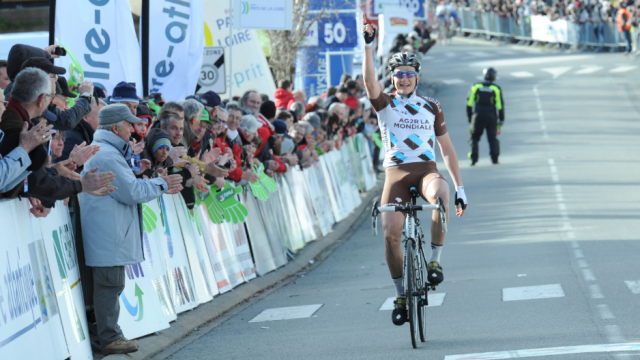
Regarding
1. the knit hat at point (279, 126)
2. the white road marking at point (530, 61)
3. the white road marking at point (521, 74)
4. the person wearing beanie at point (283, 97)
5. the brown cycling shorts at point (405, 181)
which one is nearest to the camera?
the brown cycling shorts at point (405, 181)

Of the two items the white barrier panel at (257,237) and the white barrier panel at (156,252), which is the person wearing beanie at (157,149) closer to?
the white barrier panel at (156,252)

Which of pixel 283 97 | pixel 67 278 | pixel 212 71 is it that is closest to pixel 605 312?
pixel 67 278

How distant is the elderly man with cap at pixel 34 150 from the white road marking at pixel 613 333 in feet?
13.3

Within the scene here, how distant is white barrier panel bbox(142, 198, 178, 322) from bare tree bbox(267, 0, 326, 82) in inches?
596

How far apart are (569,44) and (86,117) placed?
2070 inches

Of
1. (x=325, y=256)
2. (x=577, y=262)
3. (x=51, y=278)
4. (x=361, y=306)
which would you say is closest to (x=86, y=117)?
(x=51, y=278)

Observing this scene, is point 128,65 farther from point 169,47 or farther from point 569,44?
point 569,44

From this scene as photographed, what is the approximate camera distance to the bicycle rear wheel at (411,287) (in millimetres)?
8516

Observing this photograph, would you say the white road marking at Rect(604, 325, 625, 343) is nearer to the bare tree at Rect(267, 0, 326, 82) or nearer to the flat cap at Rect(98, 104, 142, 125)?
the flat cap at Rect(98, 104, 142, 125)

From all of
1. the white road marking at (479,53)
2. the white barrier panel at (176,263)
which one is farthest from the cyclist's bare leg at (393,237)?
the white road marking at (479,53)

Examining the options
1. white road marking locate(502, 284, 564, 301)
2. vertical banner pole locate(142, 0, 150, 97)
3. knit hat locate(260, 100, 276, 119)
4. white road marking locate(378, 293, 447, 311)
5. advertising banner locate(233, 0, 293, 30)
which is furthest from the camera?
advertising banner locate(233, 0, 293, 30)

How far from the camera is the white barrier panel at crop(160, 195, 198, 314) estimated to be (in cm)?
1071

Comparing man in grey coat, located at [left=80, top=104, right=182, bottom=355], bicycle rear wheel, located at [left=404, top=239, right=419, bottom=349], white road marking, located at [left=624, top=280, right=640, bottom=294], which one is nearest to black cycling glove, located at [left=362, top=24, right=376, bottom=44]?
bicycle rear wheel, located at [left=404, top=239, right=419, bottom=349]

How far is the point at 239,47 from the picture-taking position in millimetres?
18953
